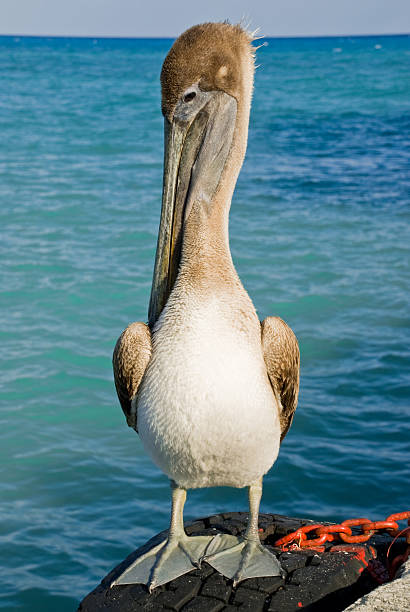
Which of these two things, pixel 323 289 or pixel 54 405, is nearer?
pixel 54 405

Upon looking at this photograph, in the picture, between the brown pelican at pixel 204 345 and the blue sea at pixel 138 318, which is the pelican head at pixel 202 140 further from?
the blue sea at pixel 138 318

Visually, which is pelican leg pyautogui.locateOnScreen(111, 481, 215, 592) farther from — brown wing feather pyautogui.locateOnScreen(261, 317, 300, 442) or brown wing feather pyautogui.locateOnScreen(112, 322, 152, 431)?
brown wing feather pyautogui.locateOnScreen(261, 317, 300, 442)

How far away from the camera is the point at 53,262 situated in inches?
425

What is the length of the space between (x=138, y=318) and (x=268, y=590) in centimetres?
599

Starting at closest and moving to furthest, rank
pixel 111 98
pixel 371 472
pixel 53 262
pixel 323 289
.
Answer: pixel 371 472 < pixel 323 289 < pixel 53 262 < pixel 111 98

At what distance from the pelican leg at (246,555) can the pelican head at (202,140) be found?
0.97m

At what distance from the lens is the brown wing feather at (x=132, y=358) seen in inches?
127

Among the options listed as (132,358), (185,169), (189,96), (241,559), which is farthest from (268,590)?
(189,96)

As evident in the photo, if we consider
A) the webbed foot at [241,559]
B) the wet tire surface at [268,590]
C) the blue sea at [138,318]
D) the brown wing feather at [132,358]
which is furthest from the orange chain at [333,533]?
the blue sea at [138,318]

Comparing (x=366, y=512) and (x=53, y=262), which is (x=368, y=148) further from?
(x=366, y=512)

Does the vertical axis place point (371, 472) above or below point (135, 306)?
below

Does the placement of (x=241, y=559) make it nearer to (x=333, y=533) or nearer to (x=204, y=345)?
(x=333, y=533)

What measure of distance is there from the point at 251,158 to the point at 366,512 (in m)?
12.4

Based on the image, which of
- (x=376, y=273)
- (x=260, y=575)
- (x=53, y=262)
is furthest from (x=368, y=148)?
(x=260, y=575)
